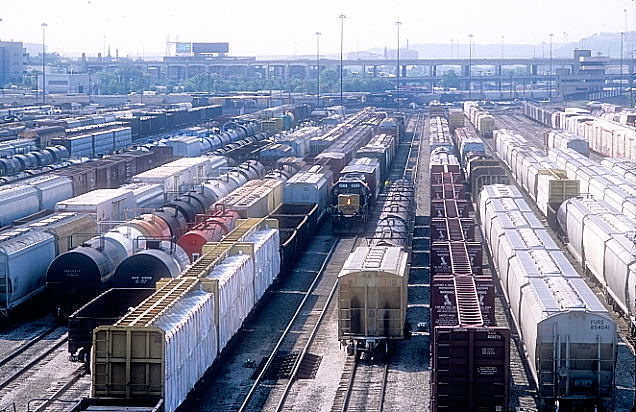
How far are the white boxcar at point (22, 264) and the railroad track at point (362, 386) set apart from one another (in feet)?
34.5

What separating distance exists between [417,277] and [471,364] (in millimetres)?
16348

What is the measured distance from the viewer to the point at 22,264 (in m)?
30.1

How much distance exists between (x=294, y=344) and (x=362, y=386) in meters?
Answer: 4.21

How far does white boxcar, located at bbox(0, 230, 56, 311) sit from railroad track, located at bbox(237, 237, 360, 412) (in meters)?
8.14

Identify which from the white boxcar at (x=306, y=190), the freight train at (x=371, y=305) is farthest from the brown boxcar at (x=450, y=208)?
the freight train at (x=371, y=305)

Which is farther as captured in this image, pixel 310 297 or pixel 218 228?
pixel 310 297

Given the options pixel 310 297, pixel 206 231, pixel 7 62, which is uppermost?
pixel 7 62

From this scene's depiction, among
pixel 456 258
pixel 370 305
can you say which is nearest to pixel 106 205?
pixel 456 258

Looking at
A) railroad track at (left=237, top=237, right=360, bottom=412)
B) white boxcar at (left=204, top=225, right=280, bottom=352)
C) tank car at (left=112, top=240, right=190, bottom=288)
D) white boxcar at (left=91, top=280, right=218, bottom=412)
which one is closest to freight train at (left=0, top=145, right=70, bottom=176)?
railroad track at (left=237, top=237, right=360, bottom=412)

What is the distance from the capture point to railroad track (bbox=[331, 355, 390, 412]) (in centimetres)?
2294

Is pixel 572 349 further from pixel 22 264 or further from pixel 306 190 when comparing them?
pixel 306 190

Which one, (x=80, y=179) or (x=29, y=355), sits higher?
(x=80, y=179)

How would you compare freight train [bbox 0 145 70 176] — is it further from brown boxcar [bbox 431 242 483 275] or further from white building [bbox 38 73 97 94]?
white building [bbox 38 73 97 94]

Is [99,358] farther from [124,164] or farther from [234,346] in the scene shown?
[124,164]
